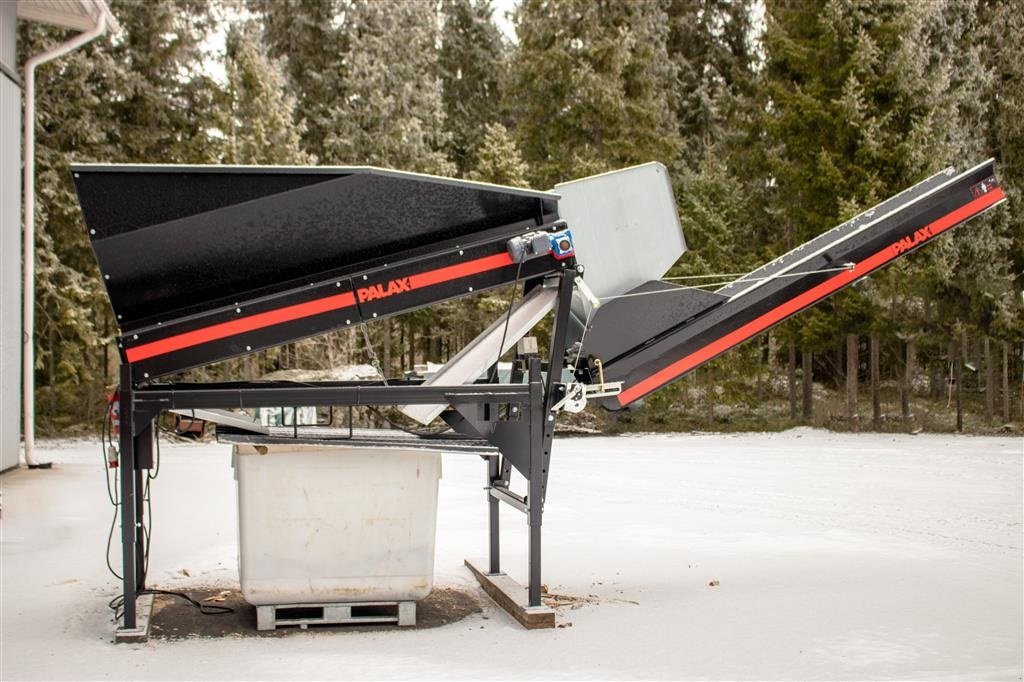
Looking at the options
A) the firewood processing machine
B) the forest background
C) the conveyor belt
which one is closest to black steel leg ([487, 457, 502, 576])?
the firewood processing machine

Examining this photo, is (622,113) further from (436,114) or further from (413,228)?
(413,228)

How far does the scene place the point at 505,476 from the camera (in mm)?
7062

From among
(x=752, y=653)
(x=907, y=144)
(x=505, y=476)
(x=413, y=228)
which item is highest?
(x=907, y=144)

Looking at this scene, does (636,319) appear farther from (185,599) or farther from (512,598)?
(185,599)

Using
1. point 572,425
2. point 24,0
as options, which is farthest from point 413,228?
point 572,425

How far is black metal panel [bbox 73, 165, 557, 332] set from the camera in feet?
18.3

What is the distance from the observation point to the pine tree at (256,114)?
76.3ft

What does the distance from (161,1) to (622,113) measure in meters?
10.1

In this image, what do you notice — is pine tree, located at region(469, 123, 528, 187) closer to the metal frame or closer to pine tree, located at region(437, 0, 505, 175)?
pine tree, located at region(437, 0, 505, 175)

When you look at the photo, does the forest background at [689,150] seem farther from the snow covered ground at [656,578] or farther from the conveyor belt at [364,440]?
the conveyor belt at [364,440]

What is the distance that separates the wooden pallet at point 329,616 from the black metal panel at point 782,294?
1717mm

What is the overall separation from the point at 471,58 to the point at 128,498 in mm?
28610

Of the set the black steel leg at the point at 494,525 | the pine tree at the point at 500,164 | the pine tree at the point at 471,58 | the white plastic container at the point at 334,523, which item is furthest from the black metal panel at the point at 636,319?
the pine tree at the point at 471,58

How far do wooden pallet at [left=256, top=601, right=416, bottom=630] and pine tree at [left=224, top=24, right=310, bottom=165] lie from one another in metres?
18.1
